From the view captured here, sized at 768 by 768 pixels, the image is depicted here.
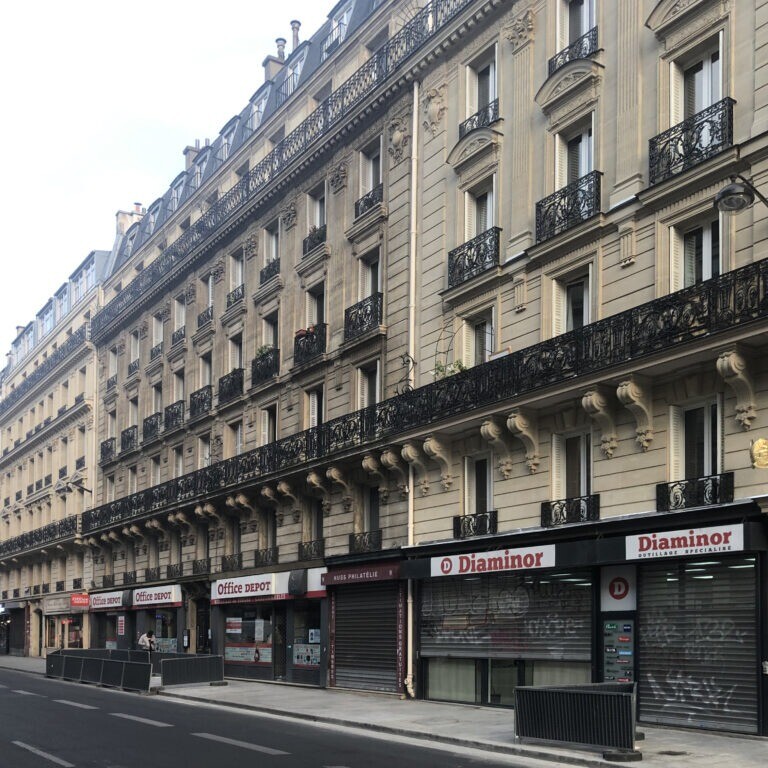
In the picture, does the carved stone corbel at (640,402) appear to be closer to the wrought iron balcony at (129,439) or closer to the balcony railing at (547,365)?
the balcony railing at (547,365)

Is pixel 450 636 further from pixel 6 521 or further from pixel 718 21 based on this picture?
pixel 6 521

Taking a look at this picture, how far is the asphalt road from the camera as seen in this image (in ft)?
48.9

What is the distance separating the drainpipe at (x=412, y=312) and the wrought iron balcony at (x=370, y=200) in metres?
1.70

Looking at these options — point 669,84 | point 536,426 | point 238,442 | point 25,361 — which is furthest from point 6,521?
point 669,84

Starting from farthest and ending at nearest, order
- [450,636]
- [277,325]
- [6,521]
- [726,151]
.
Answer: [6,521] → [277,325] → [450,636] → [726,151]

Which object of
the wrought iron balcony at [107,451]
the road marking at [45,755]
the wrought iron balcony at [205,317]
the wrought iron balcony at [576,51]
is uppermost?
the wrought iron balcony at [576,51]

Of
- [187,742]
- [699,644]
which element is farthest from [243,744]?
[699,644]

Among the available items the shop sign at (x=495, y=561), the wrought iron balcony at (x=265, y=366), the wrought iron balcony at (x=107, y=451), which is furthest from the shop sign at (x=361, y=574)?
the wrought iron balcony at (x=107, y=451)

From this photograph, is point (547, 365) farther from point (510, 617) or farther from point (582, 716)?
point (582, 716)

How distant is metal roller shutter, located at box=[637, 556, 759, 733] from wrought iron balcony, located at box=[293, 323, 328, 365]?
14.6 m

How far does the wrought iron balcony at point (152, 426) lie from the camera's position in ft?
147

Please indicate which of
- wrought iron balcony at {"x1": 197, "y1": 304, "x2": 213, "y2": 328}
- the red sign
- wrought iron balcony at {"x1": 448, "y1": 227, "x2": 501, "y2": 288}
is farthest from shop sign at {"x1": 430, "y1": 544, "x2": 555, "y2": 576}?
the red sign

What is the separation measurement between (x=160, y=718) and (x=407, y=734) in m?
5.53

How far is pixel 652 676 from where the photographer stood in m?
19.5
